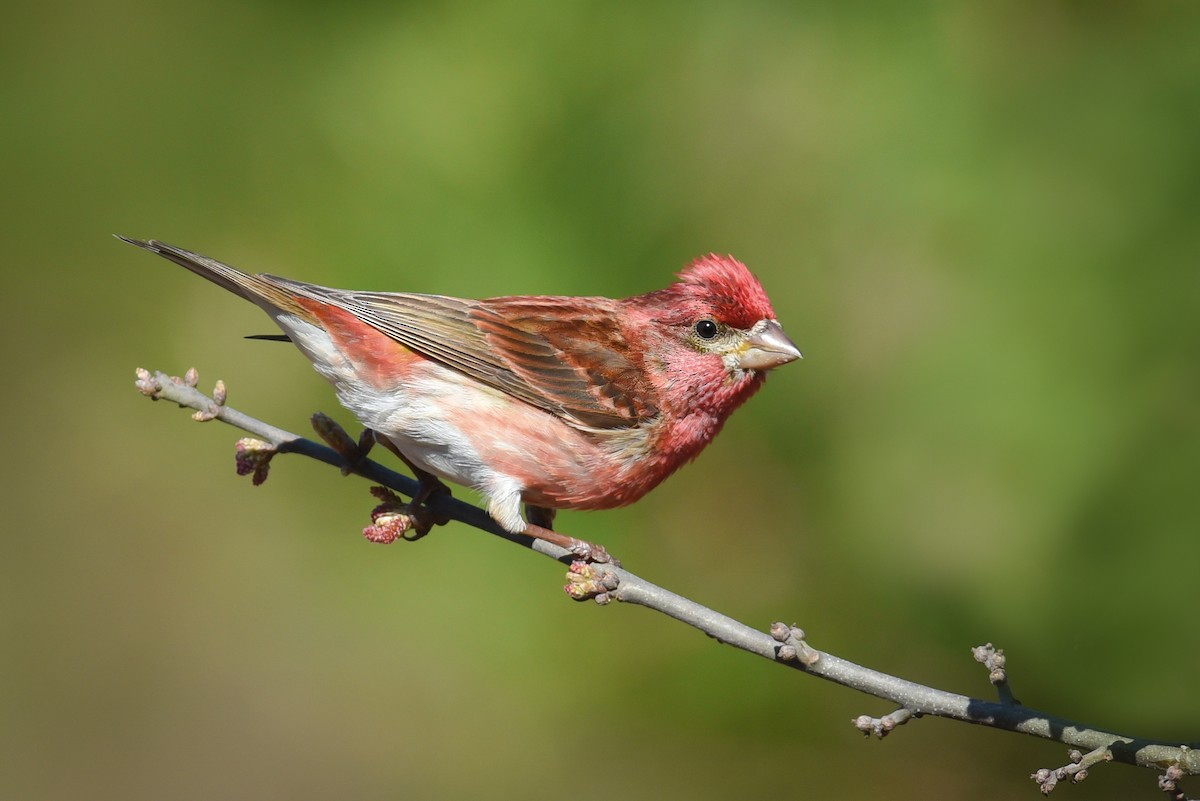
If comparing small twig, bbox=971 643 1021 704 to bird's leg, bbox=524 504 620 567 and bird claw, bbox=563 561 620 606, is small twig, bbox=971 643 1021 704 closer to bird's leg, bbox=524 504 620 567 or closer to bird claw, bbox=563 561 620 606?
bird claw, bbox=563 561 620 606

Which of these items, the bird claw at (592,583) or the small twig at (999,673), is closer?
the small twig at (999,673)

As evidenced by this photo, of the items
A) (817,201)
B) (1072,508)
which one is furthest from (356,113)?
(1072,508)

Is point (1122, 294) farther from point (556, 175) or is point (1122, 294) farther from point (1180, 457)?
point (556, 175)

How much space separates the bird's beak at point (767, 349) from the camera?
4.75 m

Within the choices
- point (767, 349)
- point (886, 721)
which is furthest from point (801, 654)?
point (767, 349)

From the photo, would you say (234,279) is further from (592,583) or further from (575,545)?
(592,583)

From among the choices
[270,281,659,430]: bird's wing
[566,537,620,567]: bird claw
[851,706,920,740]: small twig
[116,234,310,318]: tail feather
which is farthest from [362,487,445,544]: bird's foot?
[851,706,920,740]: small twig

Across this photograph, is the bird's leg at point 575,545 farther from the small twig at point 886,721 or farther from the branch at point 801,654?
the small twig at point 886,721

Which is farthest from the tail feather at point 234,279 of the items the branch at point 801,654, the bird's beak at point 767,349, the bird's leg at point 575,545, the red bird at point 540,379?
the bird's beak at point 767,349

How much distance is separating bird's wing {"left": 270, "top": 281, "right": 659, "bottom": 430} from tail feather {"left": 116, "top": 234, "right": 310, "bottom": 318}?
7 centimetres

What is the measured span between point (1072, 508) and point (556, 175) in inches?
114

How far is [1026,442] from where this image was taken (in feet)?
17.9

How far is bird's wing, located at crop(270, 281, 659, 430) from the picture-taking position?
16.0ft

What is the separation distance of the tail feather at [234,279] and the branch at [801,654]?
41cm
